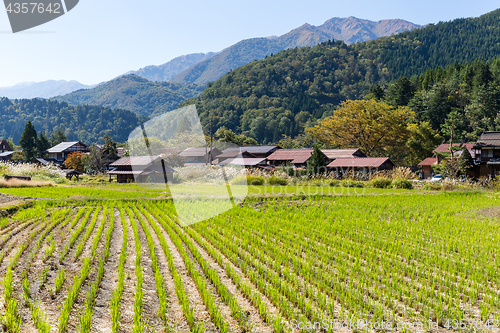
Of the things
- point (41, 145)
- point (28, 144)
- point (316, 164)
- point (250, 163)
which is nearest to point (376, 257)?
point (316, 164)

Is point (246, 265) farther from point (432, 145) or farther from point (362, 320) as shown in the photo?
point (432, 145)

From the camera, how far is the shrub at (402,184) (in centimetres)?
2317

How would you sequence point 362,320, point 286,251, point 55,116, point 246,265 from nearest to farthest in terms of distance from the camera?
1. point 362,320
2. point 246,265
3. point 286,251
4. point 55,116

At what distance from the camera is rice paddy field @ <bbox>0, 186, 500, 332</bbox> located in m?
4.05

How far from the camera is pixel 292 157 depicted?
131 feet

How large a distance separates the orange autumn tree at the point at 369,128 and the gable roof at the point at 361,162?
10.6 meters

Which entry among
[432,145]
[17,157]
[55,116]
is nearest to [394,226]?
[432,145]

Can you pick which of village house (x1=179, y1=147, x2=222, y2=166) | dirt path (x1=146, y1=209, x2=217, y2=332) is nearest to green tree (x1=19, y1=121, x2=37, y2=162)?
village house (x1=179, y1=147, x2=222, y2=166)

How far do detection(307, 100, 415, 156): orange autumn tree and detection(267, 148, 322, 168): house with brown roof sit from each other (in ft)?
23.1

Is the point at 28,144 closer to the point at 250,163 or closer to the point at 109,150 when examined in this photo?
the point at 109,150

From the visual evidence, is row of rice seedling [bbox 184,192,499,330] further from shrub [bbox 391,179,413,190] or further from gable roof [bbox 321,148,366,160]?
gable roof [bbox 321,148,366,160]

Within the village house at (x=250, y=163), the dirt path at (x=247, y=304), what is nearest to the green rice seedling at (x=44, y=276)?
the dirt path at (x=247, y=304)

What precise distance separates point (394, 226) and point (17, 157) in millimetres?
62614

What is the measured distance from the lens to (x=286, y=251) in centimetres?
736
